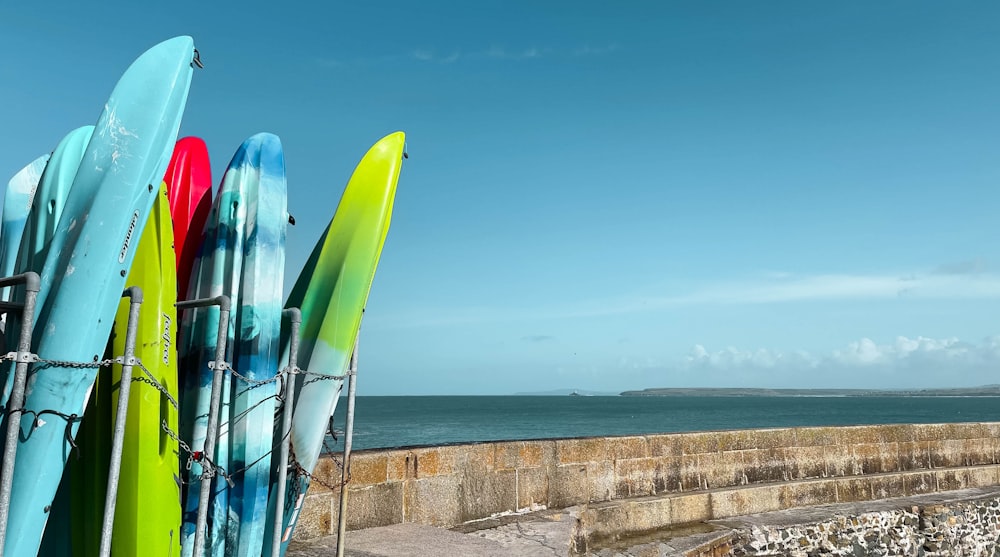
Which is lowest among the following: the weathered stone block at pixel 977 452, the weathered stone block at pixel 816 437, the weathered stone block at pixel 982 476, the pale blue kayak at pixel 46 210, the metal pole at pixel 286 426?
the weathered stone block at pixel 982 476

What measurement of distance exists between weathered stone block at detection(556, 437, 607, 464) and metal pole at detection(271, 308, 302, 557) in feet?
12.4

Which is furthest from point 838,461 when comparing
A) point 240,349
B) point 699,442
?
point 240,349

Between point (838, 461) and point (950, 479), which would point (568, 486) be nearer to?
point (838, 461)

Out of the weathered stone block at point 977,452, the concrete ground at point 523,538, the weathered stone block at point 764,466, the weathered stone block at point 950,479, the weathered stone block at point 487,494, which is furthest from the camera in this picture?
the weathered stone block at point 977,452

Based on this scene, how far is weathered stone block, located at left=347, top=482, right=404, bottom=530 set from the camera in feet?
17.3

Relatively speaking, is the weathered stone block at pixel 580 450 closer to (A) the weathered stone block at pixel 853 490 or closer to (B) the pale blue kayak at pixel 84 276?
(A) the weathered stone block at pixel 853 490

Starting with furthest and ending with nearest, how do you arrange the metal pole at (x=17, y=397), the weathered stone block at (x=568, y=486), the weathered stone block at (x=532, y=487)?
the weathered stone block at (x=568, y=486) → the weathered stone block at (x=532, y=487) → the metal pole at (x=17, y=397)

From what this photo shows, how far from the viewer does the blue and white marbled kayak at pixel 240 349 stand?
11.1 ft

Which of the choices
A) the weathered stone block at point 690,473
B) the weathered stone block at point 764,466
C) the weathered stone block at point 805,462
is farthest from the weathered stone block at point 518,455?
the weathered stone block at point 805,462

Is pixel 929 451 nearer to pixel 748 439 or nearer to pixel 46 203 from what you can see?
pixel 748 439

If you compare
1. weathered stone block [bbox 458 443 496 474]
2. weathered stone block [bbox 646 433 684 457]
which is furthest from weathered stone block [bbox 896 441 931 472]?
weathered stone block [bbox 458 443 496 474]

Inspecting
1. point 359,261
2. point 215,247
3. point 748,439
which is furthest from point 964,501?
point 215,247

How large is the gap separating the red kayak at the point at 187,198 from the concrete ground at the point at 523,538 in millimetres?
1915

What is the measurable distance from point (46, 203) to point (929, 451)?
10.7 meters
